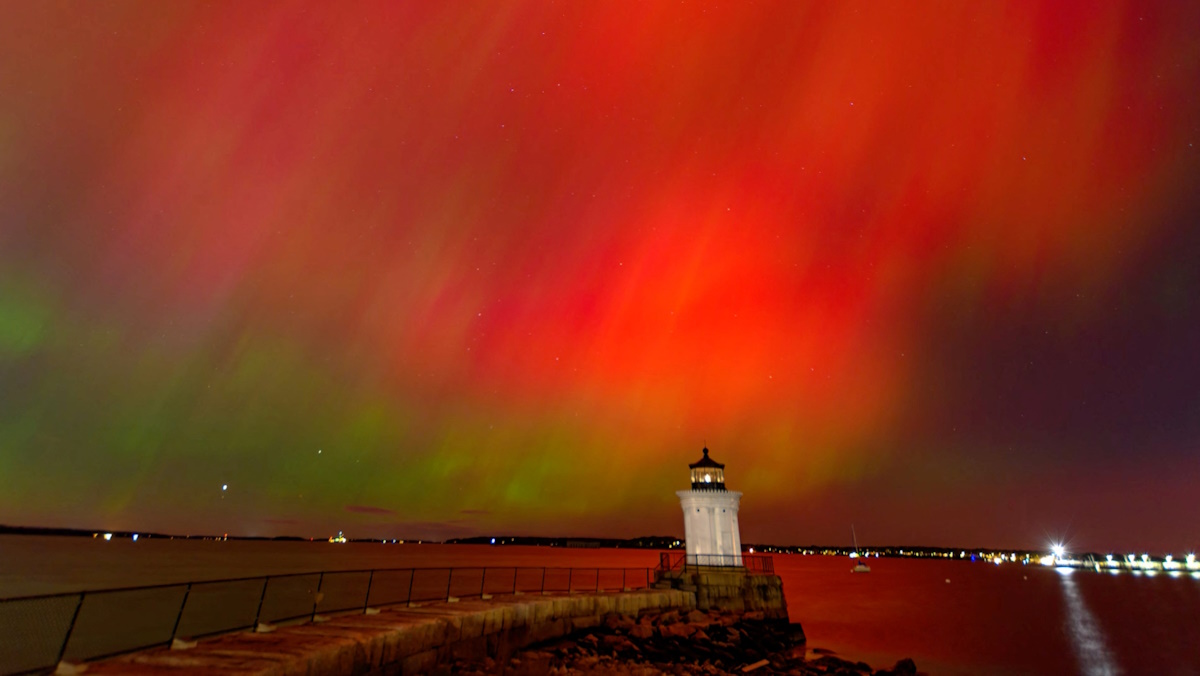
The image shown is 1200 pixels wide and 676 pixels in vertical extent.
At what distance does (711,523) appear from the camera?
112 ft

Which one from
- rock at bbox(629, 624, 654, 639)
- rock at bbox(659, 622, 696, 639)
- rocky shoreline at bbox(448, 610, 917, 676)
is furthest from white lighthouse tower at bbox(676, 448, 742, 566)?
rock at bbox(629, 624, 654, 639)

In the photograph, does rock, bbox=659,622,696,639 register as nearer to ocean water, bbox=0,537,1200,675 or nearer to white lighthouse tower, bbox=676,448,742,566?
white lighthouse tower, bbox=676,448,742,566

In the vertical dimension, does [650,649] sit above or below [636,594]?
below

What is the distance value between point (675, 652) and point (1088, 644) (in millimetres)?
45620

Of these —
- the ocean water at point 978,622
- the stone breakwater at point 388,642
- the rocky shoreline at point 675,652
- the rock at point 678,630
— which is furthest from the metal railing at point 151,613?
the ocean water at point 978,622

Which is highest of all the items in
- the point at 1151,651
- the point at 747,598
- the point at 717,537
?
the point at 717,537

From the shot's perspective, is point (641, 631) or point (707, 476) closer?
point (641, 631)

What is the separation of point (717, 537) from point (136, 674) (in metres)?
28.4

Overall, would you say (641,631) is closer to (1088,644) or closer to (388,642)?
(388,642)

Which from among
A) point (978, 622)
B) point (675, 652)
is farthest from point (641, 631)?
point (978, 622)

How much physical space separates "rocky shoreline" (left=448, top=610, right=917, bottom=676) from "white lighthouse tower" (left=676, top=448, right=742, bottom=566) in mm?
3493

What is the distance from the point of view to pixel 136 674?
32.8 feet

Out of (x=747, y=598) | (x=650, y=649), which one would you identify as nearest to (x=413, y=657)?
(x=650, y=649)

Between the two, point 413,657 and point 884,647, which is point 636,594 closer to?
point 413,657
